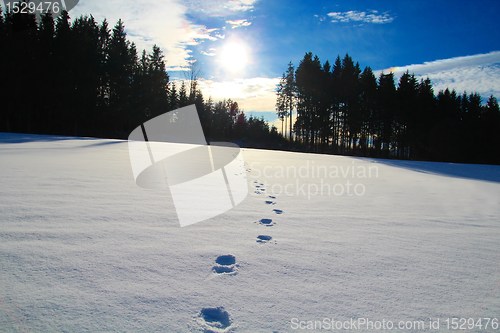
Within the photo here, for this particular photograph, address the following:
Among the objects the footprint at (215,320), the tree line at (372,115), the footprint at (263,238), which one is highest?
the tree line at (372,115)

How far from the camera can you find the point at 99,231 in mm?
1528

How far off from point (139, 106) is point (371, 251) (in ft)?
93.1

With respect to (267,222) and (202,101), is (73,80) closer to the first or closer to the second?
(202,101)

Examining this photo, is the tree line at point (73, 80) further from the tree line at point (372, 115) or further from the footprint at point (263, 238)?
the footprint at point (263, 238)

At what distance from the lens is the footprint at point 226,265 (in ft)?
4.04

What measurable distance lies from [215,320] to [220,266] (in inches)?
14.3

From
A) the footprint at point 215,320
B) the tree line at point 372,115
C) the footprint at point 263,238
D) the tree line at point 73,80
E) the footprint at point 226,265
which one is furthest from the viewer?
the tree line at point 372,115

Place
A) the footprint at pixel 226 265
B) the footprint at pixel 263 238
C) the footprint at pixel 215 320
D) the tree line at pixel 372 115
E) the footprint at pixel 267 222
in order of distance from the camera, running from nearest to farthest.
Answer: the footprint at pixel 215 320 < the footprint at pixel 226 265 < the footprint at pixel 263 238 < the footprint at pixel 267 222 < the tree line at pixel 372 115

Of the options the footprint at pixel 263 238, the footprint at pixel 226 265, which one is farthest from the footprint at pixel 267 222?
the footprint at pixel 226 265

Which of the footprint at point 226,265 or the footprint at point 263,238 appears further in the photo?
the footprint at point 263,238

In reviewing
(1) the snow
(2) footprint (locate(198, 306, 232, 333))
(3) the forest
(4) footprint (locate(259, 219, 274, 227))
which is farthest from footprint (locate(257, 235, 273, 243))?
(3) the forest

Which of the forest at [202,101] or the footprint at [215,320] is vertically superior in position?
the forest at [202,101]

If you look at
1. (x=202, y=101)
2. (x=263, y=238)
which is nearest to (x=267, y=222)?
(x=263, y=238)

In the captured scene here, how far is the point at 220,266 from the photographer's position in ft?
4.18
